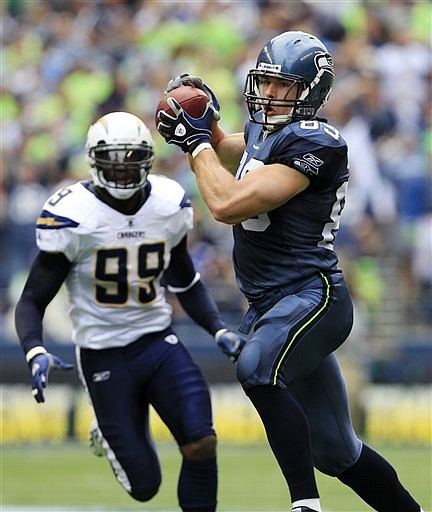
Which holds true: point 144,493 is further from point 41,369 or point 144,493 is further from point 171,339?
point 41,369

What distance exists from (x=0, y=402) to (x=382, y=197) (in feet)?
10.8

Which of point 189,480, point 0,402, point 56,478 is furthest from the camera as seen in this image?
point 0,402

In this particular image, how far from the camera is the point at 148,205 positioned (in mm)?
5434

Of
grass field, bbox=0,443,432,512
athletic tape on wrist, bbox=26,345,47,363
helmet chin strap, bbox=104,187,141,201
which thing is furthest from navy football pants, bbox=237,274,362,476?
grass field, bbox=0,443,432,512

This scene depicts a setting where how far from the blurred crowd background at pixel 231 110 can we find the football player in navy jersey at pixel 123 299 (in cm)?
440

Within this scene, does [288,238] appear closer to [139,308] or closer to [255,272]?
[255,272]

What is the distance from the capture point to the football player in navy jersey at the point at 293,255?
13.9 ft

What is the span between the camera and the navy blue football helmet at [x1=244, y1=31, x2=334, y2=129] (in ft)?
14.5

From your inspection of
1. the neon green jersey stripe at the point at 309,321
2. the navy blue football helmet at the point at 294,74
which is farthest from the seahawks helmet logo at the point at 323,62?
the neon green jersey stripe at the point at 309,321

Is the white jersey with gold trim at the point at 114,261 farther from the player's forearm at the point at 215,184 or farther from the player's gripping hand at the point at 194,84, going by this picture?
the player's forearm at the point at 215,184

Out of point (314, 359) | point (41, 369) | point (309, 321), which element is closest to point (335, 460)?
point (314, 359)

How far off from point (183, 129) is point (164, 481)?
3.71 metres

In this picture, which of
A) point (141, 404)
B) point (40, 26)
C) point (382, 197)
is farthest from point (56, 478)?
point (40, 26)

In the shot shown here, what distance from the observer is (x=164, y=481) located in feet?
25.3
